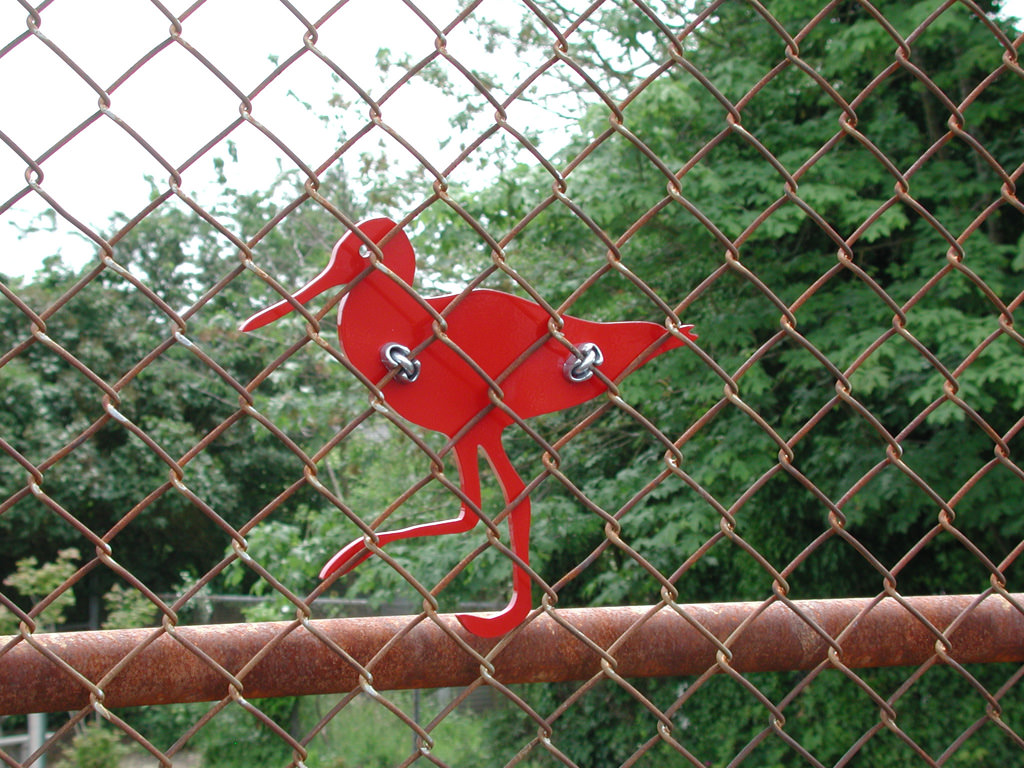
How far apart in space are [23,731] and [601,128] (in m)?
7.07

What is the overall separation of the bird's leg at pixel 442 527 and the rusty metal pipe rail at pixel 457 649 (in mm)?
69

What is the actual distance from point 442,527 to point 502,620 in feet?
0.45

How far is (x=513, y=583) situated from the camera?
2.74 feet

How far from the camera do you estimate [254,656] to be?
0.82 meters

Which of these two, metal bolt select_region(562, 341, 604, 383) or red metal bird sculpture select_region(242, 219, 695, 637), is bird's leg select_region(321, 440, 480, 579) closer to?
red metal bird sculpture select_region(242, 219, 695, 637)

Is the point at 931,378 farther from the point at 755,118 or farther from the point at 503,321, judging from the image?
the point at 503,321

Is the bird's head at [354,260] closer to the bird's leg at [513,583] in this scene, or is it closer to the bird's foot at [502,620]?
the bird's leg at [513,583]

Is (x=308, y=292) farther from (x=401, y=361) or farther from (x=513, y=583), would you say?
(x=513, y=583)

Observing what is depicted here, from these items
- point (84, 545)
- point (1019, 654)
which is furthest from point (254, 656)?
point (84, 545)

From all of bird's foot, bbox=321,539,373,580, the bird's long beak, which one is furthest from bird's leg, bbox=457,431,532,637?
the bird's long beak

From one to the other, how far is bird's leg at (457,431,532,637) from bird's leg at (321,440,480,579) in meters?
0.02

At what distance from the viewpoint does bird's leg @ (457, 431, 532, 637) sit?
0.82 meters

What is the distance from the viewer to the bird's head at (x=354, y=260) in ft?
2.61

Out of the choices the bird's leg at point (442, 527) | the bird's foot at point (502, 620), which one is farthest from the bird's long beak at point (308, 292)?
the bird's foot at point (502, 620)
